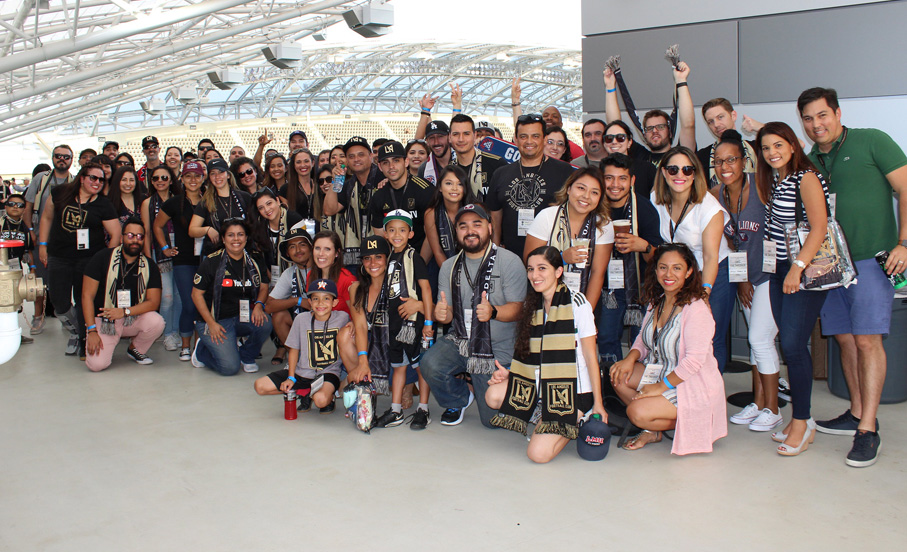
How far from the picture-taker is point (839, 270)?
3293 millimetres

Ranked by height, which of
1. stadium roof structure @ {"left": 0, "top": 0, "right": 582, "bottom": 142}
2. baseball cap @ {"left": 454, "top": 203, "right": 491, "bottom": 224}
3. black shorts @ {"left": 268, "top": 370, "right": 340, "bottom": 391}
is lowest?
black shorts @ {"left": 268, "top": 370, "right": 340, "bottom": 391}

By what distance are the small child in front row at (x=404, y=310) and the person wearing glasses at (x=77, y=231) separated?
10.2 ft

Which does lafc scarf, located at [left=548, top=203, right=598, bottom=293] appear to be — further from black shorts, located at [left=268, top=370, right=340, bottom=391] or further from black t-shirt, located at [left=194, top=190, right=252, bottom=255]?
black t-shirt, located at [left=194, top=190, right=252, bottom=255]

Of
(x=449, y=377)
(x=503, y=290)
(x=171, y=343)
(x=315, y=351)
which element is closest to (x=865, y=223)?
(x=503, y=290)

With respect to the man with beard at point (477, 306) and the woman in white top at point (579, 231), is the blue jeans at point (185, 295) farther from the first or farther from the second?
the woman in white top at point (579, 231)

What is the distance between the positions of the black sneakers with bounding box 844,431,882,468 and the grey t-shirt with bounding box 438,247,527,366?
1.78 m

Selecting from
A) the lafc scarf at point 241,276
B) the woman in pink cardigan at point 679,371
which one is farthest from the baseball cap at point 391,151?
the woman in pink cardigan at point 679,371

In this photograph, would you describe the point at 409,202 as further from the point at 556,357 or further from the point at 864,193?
the point at 864,193

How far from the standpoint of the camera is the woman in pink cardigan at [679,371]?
11.3 feet

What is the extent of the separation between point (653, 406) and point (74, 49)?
1406 centimetres

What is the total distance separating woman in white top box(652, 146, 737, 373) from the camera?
3.74m

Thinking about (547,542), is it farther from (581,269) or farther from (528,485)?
(581,269)

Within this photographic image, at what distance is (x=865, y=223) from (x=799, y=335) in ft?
2.15

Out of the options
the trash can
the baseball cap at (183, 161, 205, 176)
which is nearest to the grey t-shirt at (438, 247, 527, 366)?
the trash can
